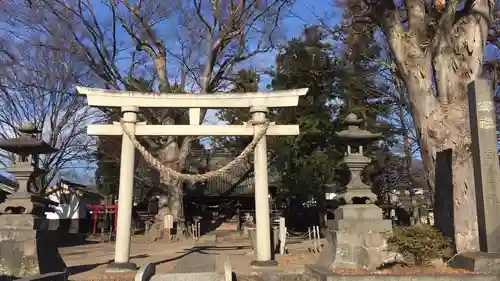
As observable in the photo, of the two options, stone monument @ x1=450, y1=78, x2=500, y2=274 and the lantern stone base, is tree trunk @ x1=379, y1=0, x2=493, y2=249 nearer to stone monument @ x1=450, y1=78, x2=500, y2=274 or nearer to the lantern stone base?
stone monument @ x1=450, y1=78, x2=500, y2=274

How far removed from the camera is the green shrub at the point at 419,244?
865 centimetres

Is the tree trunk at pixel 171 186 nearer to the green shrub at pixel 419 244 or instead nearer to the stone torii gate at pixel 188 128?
the stone torii gate at pixel 188 128

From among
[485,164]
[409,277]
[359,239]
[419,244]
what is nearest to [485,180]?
[485,164]

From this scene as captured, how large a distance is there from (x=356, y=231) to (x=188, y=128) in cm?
549

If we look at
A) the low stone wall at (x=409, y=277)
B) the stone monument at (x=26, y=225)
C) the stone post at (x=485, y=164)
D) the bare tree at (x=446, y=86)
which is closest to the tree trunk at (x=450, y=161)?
the bare tree at (x=446, y=86)

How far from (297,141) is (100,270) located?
14978 mm

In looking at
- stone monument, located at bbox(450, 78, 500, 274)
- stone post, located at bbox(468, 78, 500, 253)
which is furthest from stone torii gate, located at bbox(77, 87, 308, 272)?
stone post, located at bbox(468, 78, 500, 253)

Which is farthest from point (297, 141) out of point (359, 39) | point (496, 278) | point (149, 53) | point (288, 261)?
point (496, 278)

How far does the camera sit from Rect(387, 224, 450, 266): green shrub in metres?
8.65

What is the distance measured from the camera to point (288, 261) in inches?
518

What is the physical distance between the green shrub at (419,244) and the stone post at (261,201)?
3.54 metres

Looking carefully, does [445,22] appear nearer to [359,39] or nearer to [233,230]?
[359,39]

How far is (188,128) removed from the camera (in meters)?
12.2

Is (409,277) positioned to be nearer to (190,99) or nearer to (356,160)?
(356,160)
